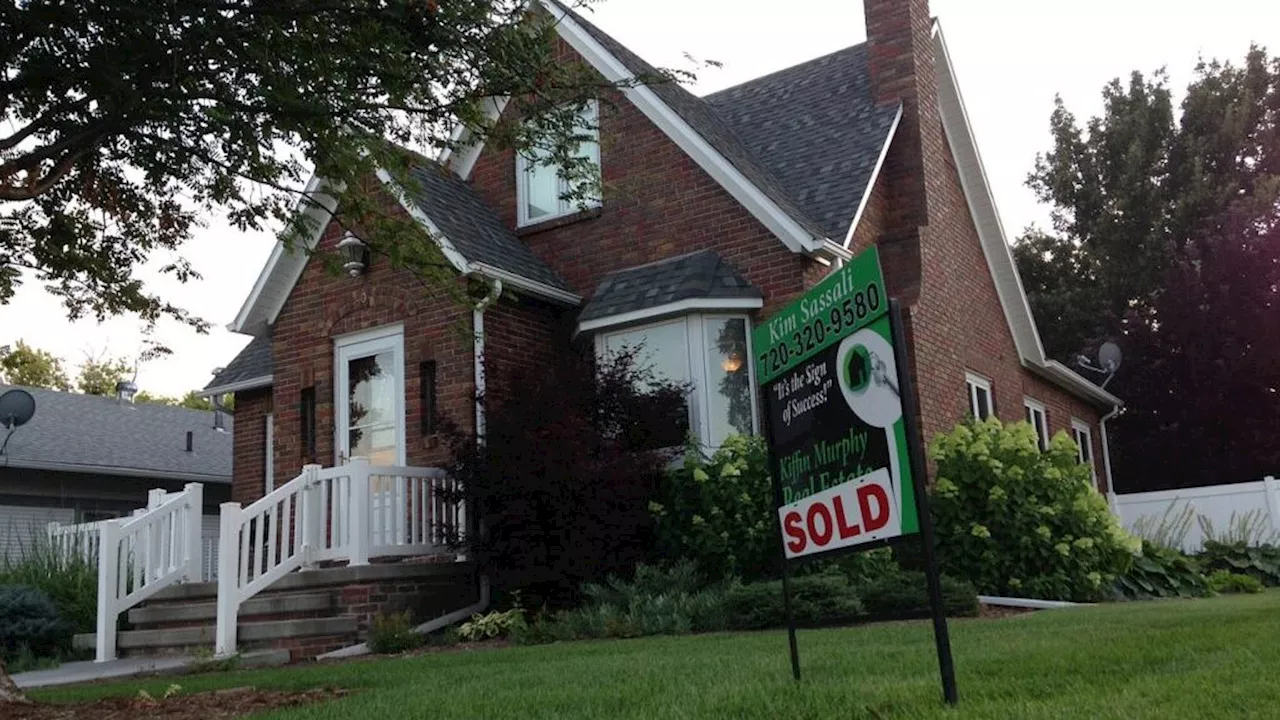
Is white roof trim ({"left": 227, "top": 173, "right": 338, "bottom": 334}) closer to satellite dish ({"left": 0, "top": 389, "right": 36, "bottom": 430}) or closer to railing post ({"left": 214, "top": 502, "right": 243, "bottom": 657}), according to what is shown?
railing post ({"left": 214, "top": 502, "right": 243, "bottom": 657})

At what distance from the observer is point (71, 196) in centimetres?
874

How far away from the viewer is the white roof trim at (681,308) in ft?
41.2

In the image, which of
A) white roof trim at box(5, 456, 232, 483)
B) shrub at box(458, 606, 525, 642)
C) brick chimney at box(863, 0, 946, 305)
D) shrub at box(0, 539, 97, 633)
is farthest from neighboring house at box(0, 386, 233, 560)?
brick chimney at box(863, 0, 946, 305)

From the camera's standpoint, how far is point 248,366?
58.5 ft

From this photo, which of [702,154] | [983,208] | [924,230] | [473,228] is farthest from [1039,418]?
[473,228]

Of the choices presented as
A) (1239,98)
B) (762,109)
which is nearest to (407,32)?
(762,109)

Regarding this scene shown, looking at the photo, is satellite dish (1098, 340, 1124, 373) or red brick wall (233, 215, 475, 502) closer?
red brick wall (233, 215, 475, 502)

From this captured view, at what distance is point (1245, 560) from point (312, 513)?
38.4ft

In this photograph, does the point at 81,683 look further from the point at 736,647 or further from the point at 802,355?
the point at 802,355

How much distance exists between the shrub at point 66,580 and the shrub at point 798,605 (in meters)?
8.05

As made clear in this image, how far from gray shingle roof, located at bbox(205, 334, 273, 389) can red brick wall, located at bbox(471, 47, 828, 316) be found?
16.9 ft

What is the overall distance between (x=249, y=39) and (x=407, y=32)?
1018 mm

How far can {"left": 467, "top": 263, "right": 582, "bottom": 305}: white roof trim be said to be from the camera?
41.0 feet

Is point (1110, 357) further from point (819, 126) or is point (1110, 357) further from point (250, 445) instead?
point (250, 445)
